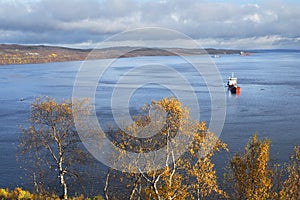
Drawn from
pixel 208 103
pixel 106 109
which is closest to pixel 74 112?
pixel 106 109

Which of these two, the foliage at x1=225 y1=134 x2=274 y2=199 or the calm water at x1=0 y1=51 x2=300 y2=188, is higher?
the foliage at x1=225 y1=134 x2=274 y2=199

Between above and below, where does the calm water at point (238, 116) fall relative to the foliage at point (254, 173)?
below

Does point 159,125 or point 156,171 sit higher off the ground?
point 159,125

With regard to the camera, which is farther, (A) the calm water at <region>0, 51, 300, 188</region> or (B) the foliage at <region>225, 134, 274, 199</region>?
(A) the calm water at <region>0, 51, 300, 188</region>

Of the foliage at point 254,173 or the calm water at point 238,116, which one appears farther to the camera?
the calm water at point 238,116

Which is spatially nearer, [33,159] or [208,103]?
[33,159]

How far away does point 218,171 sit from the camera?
21500 mm

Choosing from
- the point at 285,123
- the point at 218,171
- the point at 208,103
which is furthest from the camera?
the point at 208,103

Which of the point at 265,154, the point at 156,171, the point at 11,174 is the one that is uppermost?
the point at 265,154

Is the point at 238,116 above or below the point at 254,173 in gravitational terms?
below

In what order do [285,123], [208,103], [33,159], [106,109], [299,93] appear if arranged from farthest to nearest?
1. [299,93]
2. [208,103]
3. [106,109]
4. [285,123]
5. [33,159]

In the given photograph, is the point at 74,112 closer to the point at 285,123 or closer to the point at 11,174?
the point at 11,174

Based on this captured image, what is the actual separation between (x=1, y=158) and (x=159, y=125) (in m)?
16.9

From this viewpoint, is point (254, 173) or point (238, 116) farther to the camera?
point (238, 116)
